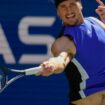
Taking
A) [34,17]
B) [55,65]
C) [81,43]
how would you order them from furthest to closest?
1. [34,17]
2. [81,43]
3. [55,65]

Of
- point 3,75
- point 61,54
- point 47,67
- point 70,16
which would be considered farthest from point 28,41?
point 47,67

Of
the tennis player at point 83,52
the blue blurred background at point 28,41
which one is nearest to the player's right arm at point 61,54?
the tennis player at point 83,52

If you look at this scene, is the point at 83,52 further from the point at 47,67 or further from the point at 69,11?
the point at 47,67

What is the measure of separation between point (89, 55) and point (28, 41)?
3625 millimetres

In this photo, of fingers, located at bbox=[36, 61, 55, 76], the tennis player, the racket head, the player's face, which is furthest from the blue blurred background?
fingers, located at bbox=[36, 61, 55, 76]

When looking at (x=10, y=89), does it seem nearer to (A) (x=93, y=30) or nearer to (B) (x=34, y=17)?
(B) (x=34, y=17)

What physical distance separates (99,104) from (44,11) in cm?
361

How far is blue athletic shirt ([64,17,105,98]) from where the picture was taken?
4871 mm

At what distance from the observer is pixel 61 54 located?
180 inches

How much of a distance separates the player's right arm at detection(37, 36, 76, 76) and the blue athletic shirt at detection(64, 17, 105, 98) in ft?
0.30

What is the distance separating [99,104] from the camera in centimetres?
508

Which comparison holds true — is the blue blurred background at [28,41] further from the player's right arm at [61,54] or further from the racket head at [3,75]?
the racket head at [3,75]

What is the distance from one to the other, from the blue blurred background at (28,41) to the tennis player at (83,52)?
335 cm

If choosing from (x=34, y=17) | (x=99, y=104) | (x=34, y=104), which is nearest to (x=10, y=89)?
(x=34, y=104)
